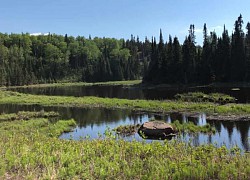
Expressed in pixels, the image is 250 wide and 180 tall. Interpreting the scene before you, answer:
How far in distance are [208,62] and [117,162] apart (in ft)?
332

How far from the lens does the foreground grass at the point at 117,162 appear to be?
1287cm

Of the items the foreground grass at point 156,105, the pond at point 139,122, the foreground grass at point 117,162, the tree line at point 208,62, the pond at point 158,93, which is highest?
the tree line at point 208,62

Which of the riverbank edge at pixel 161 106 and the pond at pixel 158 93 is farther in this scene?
the pond at pixel 158 93

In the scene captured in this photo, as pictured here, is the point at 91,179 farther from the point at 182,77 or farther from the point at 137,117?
the point at 182,77

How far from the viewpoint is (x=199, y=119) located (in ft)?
141

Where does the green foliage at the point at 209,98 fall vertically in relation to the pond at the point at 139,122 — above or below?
above

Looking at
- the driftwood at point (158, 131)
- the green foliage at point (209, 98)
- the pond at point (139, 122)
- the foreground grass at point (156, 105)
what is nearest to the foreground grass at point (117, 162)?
the pond at point (139, 122)

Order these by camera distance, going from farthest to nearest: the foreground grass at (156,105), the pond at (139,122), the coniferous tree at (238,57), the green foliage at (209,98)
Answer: the coniferous tree at (238,57) < the green foliage at (209,98) < the foreground grass at (156,105) < the pond at (139,122)

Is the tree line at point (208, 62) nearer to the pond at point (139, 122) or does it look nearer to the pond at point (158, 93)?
the pond at point (158, 93)

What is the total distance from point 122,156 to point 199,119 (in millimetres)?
28851

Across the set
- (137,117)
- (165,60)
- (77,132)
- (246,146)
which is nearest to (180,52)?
(165,60)

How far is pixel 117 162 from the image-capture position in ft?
49.1

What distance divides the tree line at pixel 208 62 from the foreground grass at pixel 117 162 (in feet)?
306

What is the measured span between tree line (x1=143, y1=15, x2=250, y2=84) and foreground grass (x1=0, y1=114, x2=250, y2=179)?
93368mm
